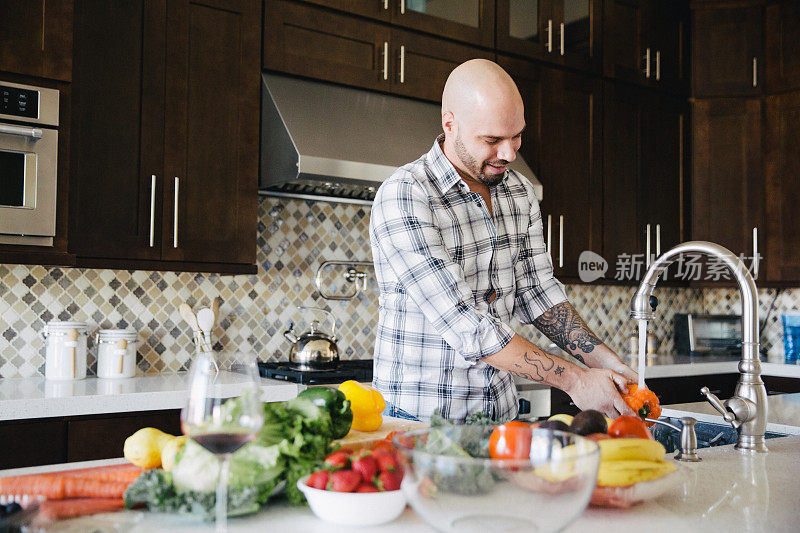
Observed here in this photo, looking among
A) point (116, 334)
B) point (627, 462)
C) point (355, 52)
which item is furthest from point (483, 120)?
point (116, 334)

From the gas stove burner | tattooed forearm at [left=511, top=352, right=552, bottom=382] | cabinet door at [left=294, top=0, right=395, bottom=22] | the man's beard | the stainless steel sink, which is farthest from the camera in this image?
cabinet door at [left=294, top=0, right=395, bottom=22]

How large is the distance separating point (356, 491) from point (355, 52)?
241 cm

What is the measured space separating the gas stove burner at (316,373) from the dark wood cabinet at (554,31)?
1.69 meters

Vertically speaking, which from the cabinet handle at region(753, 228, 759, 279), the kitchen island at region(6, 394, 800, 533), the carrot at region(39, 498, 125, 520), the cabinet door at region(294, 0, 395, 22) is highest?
the cabinet door at region(294, 0, 395, 22)

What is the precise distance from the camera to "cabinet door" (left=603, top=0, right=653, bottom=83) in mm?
3910

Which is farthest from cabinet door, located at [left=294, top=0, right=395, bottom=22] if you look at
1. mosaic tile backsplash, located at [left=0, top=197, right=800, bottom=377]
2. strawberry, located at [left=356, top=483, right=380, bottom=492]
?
strawberry, located at [left=356, top=483, right=380, bottom=492]

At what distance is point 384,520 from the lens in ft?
3.03

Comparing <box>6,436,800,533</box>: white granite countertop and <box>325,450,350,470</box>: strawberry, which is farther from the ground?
<box>325,450,350,470</box>: strawberry

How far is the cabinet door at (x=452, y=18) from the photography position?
3.15 metres

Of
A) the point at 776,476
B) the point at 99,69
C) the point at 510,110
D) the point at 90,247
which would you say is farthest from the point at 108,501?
the point at 99,69

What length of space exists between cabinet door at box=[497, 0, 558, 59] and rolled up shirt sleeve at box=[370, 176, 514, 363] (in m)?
1.95

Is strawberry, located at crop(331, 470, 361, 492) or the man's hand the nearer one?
strawberry, located at crop(331, 470, 361, 492)

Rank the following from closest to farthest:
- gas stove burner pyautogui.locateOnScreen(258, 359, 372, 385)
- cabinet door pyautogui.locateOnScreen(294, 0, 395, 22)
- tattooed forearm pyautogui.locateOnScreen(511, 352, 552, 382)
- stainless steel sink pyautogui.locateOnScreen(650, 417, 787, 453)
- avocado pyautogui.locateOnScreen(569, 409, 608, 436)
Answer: avocado pyautogui.locateOnScreen(569, 409, 608, 436) → tattooed forearm pyautogui.locateOnScreen(511, 352, 552, 382) → stainless steel sink pyautogui.locateOnScreen(650, 417, 787, 453) → gas stove burner pyautogui.locateOnScreen(258, 359, 372, 385) → cabinet door pyautogui.locateOnScreen(294, 0, 395, 22)

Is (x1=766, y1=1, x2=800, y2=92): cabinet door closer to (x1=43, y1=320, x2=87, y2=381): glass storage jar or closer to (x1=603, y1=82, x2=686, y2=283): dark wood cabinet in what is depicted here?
(x1=603, y1=82, x2=686, y2=283): dark wood cabinet
